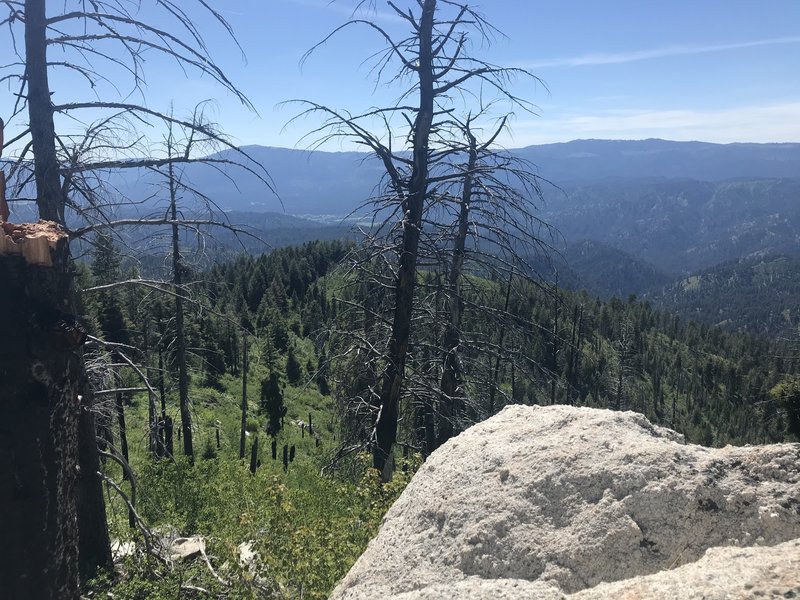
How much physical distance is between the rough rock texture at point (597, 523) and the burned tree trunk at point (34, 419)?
6.62ft

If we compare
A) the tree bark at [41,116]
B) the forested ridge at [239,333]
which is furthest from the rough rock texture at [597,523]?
the tree bark at [41,116]

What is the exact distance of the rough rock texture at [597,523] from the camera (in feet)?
9.48

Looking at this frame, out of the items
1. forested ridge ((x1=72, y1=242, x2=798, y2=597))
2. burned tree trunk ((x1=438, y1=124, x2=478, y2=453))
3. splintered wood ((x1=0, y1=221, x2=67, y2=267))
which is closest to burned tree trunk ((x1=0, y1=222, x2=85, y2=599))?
splintered wood ((x1=0, y1=221, x2=67, y2=267))

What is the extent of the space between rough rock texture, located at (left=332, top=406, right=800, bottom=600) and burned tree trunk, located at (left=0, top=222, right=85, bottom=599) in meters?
2.02

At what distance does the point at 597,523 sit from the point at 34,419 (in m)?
3.25

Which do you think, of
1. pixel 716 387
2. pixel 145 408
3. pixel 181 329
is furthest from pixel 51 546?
pixel 716 387

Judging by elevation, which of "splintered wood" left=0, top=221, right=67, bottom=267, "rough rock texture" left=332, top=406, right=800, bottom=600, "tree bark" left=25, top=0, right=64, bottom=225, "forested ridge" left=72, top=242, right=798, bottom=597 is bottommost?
"forested ridge" left=72, top=242, right=798, bottom=597

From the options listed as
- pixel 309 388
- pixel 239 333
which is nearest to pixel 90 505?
pixel 239 333

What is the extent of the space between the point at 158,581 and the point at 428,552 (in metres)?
3.93

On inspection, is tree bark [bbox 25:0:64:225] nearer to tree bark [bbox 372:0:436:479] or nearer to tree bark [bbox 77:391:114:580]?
tree bark [bbox 77:391:114:580]

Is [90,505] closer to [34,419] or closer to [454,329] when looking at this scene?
[34,419]

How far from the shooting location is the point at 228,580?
6273 mm

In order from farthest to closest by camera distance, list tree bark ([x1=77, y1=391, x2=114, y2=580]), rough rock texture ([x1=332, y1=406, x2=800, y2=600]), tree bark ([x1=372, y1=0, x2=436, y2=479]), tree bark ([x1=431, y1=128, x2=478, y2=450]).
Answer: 1. tree bark ([x1=431, y1=128, x2=478, y2=450])
2. tree bark ([x1=372, y1=0, x2=436, y2=479])
3. tree bark ([x1=77, y1=391, x2=114, y2=580])
4. rough rock texture ([x1=332, y1=406, x2=800, y2=600])

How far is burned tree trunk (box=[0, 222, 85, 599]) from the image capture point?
2746 millimetres
